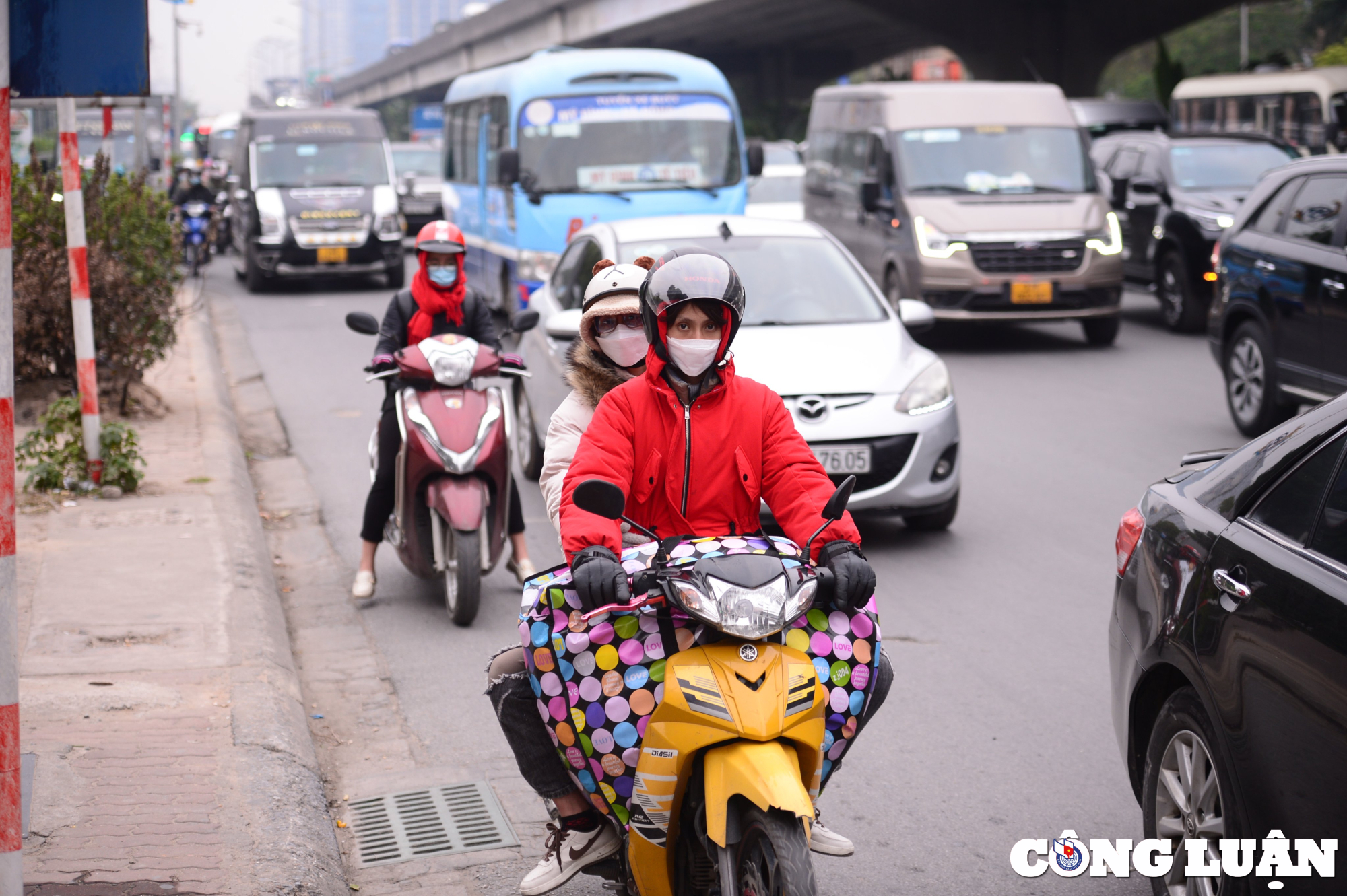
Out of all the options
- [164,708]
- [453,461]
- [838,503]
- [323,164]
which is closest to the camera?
[838,503]

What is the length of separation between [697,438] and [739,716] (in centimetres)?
76

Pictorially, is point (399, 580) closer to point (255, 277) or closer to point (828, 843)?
point (828, 843)

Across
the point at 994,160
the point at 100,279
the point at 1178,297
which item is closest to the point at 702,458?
the point at 100,279

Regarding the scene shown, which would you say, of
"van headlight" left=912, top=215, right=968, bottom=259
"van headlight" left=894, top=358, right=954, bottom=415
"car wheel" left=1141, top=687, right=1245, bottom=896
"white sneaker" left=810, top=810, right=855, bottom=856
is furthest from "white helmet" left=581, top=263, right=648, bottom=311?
"van headlight" left=912, top=215, right=968, bottom=259

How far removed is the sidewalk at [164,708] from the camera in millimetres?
3938

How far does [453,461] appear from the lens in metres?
6.50

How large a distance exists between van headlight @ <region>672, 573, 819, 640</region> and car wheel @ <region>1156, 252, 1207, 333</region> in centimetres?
1395

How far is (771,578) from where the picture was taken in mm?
2996

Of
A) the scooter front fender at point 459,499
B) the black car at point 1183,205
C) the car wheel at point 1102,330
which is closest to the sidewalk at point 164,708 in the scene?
the scooter front fender at point 459,499

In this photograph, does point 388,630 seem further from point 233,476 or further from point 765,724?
point 765,724

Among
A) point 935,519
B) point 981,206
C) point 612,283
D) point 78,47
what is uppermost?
point 78,47

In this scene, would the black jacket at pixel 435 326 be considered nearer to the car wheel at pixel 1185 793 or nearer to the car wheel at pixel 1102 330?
the car wheel at pixel 1185 793

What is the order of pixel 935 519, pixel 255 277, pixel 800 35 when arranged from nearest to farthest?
pixel 935 519, pixel 255 277, pixel 800 35

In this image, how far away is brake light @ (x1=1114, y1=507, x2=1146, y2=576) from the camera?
13.0 ft
